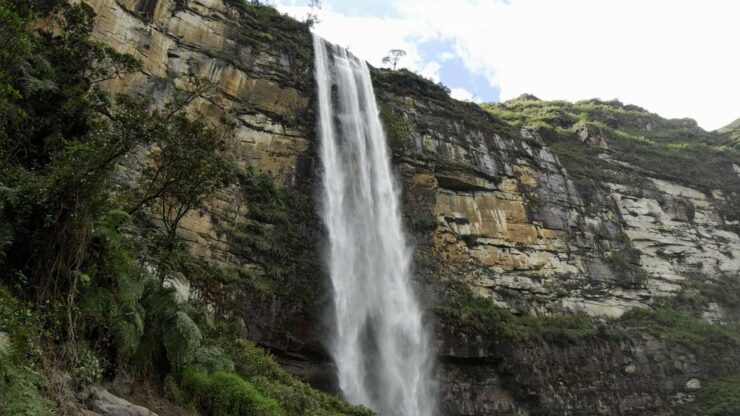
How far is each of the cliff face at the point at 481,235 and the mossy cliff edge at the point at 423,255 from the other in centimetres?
8

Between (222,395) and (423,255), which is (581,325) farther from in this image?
(222,395)

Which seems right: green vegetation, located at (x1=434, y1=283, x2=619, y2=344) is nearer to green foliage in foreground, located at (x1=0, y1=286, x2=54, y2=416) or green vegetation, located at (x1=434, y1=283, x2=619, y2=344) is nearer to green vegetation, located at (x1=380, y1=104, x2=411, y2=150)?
green vegetation, located at (x1=380, y1=104, x2=411, y2=150)

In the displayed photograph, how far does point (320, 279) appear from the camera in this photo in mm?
16078

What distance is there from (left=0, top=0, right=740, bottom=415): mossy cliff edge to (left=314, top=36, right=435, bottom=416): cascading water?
67cm

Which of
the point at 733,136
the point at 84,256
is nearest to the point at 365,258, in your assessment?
the point at 84,256

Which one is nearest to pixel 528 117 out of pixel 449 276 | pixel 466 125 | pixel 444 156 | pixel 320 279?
pixel 466 125

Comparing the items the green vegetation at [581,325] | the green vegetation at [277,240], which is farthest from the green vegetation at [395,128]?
the green vegetation at [581,325]

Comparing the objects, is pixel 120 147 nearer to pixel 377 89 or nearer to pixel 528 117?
pixel 377 89

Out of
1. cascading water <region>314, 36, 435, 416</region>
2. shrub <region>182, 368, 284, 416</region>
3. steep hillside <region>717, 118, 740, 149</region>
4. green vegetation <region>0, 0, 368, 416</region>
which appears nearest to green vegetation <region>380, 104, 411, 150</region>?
cascading water <region>314, 36, 435, 416</region>

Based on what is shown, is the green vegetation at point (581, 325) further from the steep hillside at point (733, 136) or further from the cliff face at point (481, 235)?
the steep hillside at point (733, 136)

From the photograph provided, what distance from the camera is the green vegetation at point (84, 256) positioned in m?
4.95

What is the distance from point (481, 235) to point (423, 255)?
141 inches

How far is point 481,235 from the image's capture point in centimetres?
2186

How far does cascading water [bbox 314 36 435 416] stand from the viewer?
49.2ft
